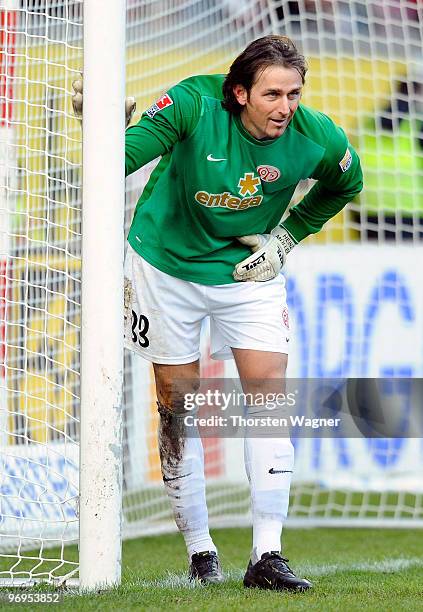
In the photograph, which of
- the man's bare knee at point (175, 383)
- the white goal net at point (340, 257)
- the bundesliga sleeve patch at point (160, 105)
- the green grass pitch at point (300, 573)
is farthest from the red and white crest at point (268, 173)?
the white goal net at point (340, 257)

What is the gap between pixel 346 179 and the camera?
403 cm

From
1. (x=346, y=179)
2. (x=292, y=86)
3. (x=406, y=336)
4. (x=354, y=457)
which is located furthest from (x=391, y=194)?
(x=292, y=86)

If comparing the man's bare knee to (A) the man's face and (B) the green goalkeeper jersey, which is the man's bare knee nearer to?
(B) the green goalkeeper jersey

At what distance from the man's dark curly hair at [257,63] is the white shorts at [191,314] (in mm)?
602

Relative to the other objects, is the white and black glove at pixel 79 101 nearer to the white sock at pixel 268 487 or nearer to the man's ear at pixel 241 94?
the man's ear at pixel 241 94

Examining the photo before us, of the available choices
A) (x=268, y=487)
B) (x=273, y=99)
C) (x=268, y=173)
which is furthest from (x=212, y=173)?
(x=268, y=487)

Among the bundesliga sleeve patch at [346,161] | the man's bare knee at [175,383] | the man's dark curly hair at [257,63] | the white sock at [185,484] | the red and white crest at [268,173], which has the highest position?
the man's dark curly hair at [257,63]

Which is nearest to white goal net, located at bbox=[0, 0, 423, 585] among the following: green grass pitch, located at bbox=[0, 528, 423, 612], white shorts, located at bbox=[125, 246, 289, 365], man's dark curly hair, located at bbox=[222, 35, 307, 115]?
green grass pitch, located at bbox=[0, 528, 423, 612]

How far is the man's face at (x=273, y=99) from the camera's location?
3.60 metres

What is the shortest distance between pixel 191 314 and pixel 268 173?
0.56 metres

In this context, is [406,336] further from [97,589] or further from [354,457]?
[97,589]

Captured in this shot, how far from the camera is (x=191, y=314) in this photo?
13.0 ft

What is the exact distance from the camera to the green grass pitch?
3.29 metres

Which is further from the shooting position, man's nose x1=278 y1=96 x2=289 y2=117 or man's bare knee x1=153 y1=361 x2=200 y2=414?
man's bare knee x1=153 y1=361 x2=200 y2=414
